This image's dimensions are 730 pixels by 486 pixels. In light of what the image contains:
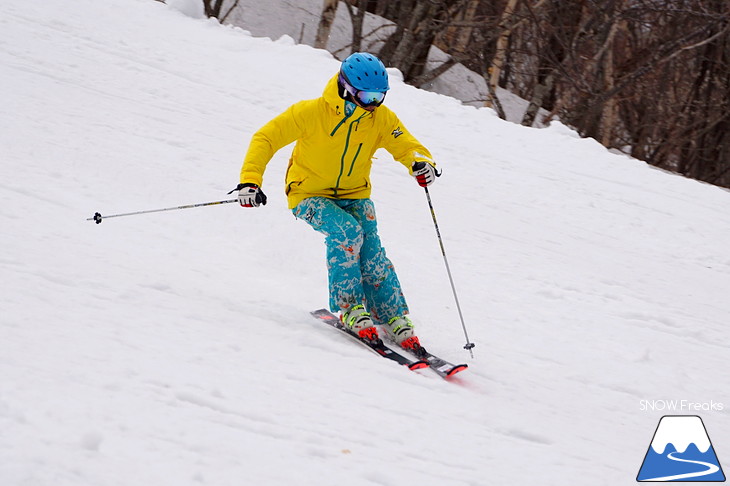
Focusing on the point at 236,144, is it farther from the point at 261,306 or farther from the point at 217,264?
the point at 261,306

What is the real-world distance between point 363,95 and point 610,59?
1173 cm

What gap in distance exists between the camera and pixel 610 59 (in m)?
14.2

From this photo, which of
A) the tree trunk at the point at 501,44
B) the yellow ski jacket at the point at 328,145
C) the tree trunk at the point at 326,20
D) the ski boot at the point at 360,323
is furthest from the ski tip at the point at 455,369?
the tree trunk at the point at 501,44

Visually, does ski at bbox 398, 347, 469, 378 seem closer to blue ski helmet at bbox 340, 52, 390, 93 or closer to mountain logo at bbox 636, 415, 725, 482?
mountain logo at bbox 636, 415, 725, 482

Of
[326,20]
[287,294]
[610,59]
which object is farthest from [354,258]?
[610,59]

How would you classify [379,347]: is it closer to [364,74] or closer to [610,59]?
[364,74]

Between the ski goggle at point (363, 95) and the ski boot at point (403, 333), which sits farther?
the ski boot at point (403, 333)

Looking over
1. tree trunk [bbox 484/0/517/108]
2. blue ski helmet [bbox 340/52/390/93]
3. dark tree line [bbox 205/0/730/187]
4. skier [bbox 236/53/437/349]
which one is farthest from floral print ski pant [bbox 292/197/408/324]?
tree trunk [bbox 484/0/517/108]

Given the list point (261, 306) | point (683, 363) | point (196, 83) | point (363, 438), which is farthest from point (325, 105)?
point (196, 83)

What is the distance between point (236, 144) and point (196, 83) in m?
1.87

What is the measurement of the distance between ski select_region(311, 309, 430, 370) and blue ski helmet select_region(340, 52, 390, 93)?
134 centimetres

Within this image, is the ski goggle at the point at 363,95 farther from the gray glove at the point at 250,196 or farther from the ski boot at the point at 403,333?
the ski boot at the point at 403,333

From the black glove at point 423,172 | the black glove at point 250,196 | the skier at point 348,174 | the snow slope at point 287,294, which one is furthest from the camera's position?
the black glove at point 423,172

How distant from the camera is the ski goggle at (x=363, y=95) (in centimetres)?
389
